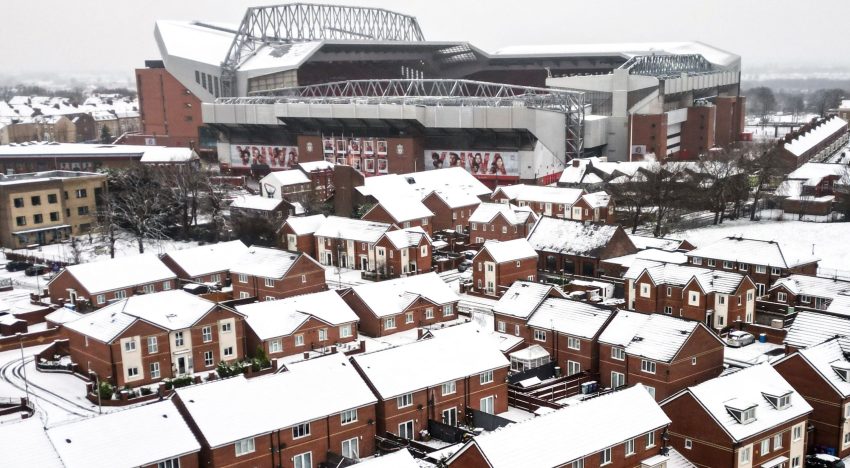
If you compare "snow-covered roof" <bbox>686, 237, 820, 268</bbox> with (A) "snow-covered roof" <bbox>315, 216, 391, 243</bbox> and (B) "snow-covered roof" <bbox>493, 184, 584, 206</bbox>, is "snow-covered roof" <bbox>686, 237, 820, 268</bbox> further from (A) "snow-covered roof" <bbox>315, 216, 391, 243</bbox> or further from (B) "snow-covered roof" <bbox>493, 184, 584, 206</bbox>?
(A) "snow-covered roof" <bbox>315, 216, 391, 243</bbox>

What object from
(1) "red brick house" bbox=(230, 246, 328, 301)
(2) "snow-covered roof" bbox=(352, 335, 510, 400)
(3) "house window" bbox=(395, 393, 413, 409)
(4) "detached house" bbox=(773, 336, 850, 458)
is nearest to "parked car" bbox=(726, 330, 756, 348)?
(4) "detached house" bbox=(773, 336, 850, 458)

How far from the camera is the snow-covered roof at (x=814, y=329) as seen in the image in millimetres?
33250

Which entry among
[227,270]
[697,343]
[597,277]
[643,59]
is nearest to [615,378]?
[697,343]

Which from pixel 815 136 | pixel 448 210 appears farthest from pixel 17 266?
pixel 815 136

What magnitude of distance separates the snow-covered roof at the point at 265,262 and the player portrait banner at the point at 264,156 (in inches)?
1809

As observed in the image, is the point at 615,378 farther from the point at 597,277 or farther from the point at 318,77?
the point at 318,77

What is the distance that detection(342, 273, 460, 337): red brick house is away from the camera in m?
42.0

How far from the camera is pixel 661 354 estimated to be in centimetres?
3275

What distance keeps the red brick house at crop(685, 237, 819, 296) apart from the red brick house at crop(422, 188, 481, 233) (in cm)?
2066

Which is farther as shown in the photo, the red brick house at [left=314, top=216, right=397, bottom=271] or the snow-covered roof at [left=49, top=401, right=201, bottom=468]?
the red brick house at [left=314, top=216, right=397, bottom=271]

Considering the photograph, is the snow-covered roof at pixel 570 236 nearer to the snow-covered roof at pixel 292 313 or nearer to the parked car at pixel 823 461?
the snow-covered roof at pixel 292 313

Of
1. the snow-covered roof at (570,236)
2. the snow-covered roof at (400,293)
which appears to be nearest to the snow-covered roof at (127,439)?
the snow-covered roof at (400,293)

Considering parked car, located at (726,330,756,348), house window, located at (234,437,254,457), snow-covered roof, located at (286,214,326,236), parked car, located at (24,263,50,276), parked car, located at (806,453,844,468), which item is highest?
snow-covered roof, located at (286,214,326,236)

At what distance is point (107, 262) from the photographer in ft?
158
